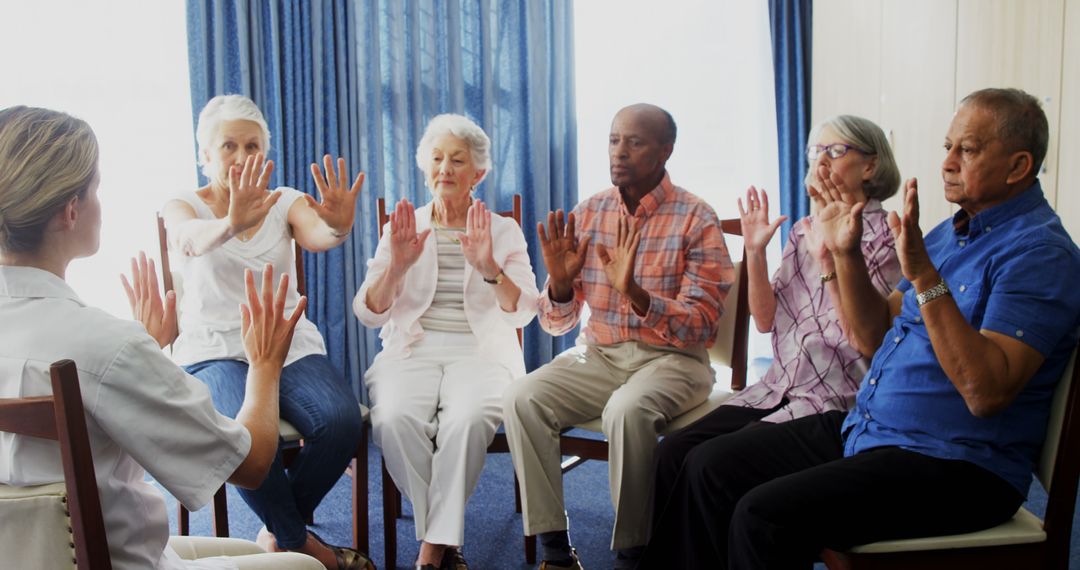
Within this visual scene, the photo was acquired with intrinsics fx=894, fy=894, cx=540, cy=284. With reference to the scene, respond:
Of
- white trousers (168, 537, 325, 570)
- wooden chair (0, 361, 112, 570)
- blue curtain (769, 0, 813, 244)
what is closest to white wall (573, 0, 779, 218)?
blue curtain (769, 0, 813, 244)

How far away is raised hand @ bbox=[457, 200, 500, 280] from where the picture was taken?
2.54 metres

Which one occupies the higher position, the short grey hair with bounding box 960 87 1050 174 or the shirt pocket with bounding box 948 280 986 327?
the short grey hair with bounding box 960 87 1050 174

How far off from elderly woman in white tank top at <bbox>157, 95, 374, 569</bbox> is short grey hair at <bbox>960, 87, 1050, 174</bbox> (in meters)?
1.47

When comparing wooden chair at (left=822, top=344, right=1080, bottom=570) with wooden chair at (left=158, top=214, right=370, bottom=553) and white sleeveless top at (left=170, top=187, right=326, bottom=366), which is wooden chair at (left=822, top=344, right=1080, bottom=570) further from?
white sleeveless top at (left=170, top=187, right=326, bottom=366)

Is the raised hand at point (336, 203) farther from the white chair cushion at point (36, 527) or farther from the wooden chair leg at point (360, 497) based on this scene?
the white chair cushion at point (36, 527)

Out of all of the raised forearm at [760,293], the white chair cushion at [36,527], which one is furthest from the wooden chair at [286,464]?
the white chair cushion at [36,527]

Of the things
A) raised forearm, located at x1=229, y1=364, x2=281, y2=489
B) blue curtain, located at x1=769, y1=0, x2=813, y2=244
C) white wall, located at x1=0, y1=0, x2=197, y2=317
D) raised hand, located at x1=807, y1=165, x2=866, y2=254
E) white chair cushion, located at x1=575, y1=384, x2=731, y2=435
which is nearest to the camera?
raised forearm, located at x1=229, y1=364, x2=281, y2=489

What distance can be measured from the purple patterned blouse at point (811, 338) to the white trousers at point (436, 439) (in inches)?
26.0

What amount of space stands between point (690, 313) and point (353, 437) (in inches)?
37.0

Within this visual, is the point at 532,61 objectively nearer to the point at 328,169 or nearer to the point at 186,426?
the point at 328,169

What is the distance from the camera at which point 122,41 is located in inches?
128

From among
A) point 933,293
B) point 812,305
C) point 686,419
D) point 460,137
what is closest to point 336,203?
point 460,137

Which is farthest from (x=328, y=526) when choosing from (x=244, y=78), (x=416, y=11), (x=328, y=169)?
(x=416, y=11)

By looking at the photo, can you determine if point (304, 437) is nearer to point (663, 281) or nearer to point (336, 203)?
point (336, 203)
